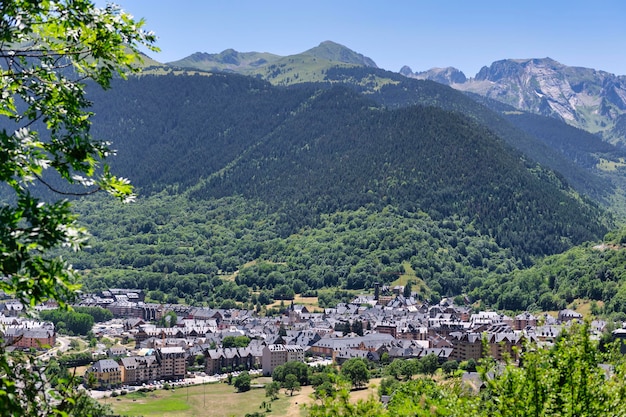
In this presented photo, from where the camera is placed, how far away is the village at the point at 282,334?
123375 millimetres

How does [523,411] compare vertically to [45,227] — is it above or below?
below

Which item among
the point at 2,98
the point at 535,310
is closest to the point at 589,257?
the point at 535,310

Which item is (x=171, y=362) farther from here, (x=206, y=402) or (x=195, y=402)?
(x=206, y=402)

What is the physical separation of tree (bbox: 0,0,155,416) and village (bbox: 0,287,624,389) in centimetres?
9358

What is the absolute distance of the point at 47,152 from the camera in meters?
10.8

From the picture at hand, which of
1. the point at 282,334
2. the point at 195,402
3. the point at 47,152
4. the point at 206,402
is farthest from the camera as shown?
the point at 282,334

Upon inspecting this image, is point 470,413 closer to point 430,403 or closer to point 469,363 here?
point 430,403

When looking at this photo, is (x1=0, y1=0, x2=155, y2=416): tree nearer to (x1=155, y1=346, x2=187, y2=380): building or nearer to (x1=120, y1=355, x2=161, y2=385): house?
(x1=120, y1=355, x2=161, y2=385): house

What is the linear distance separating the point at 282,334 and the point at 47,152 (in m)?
139

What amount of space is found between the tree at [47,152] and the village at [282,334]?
307ft

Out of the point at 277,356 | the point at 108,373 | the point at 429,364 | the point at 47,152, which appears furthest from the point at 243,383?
the point at 47,152

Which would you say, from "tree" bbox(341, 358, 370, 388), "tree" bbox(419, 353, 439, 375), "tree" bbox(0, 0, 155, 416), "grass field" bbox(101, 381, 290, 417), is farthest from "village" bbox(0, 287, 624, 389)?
"tree" bbox(0, 0, 155, 416)

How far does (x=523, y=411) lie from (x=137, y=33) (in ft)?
40.6

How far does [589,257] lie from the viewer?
178625mm
